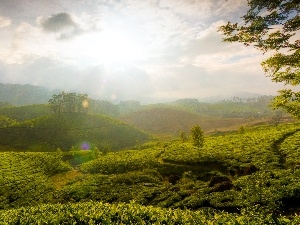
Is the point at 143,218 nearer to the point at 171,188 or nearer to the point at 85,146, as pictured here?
the point at 171,188

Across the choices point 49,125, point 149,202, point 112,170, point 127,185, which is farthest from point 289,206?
point 49,125

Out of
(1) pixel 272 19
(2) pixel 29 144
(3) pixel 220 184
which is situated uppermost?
(1) pixel 272 19

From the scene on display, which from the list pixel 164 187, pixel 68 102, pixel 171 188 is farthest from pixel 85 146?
pixel 171 188

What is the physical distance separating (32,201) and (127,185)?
13.9 m

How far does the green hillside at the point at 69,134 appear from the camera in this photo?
113 meters

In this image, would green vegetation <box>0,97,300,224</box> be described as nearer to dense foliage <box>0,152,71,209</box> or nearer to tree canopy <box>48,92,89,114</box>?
dense foliage <box>0,152,71,209</box>

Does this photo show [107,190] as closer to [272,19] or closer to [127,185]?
[127,185]

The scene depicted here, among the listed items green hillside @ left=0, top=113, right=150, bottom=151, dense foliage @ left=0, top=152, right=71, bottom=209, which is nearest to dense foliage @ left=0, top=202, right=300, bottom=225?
dense foliage @ left=0, top=152, right=71, bottom=209

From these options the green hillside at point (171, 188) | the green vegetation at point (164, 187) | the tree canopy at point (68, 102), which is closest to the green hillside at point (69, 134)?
the tree canopy at point (68, 102)

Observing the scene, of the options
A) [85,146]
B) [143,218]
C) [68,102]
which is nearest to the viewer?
[143,218]

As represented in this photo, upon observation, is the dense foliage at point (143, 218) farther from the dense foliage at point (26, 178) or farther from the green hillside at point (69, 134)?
the green hillside at point (69, 134)

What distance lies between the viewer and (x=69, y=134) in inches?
5007

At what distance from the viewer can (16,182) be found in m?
44.8

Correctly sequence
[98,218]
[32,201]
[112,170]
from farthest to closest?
[112,170] → [32,201] → [98,218]
